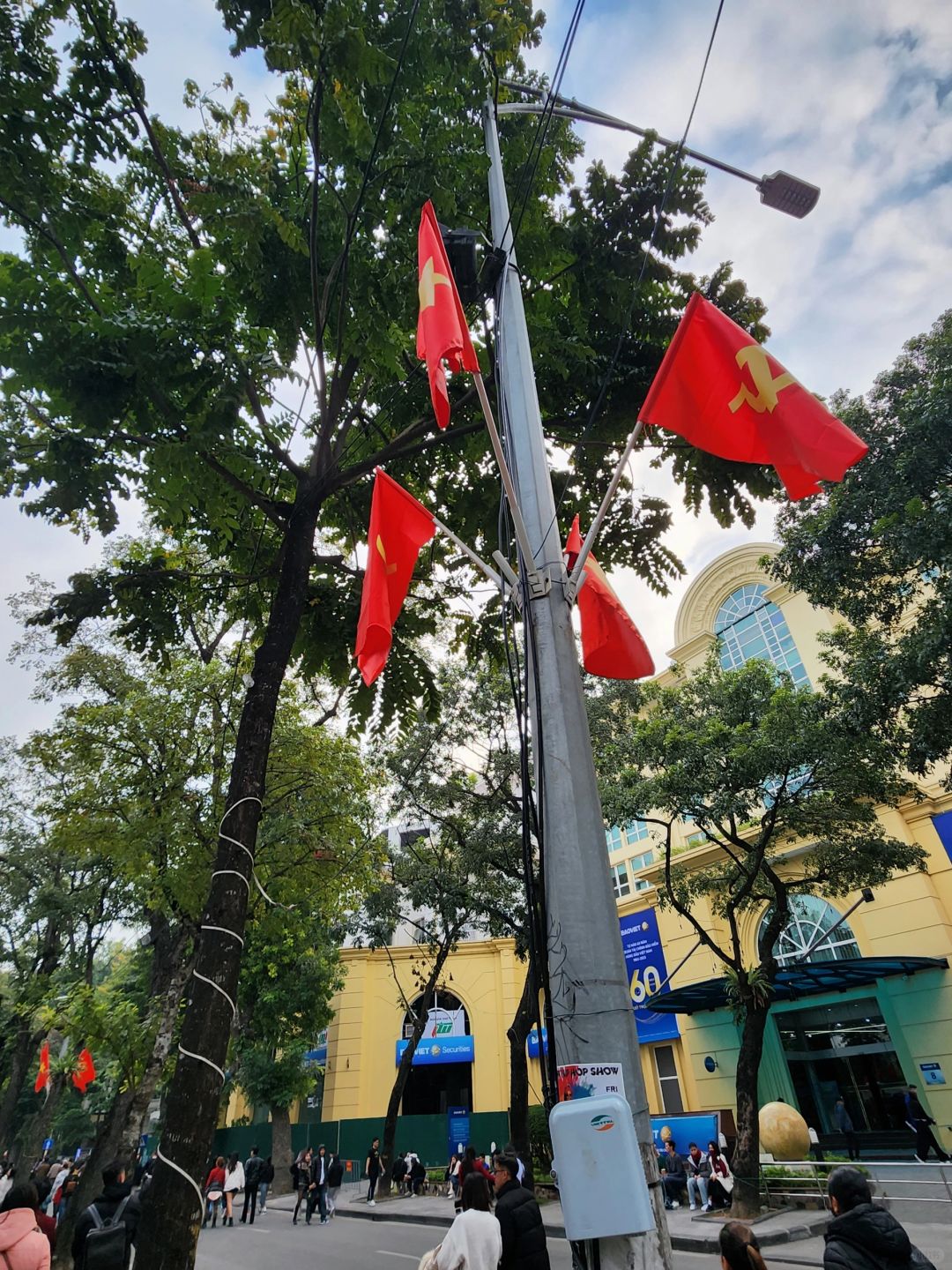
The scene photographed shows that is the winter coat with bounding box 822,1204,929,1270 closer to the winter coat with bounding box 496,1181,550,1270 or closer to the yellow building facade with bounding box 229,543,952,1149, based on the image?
the winter coat with bounding box 496,1181,550,1270

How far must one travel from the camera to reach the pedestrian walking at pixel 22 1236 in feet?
14.8

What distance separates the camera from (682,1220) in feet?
43.3

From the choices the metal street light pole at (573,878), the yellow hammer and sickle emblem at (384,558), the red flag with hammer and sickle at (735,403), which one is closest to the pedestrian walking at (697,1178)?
the metal street light pole at (573,878)

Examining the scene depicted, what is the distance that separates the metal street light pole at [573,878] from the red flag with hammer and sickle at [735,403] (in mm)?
882

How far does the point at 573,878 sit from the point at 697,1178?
15.4m

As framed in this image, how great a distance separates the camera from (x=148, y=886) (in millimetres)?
12539

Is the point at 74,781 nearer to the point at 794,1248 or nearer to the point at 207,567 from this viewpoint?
the point at 207,567

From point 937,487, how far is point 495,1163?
9.93 m

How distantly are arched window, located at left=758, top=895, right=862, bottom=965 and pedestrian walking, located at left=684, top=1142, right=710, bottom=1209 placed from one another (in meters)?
5.31

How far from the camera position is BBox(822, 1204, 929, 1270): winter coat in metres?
3.49

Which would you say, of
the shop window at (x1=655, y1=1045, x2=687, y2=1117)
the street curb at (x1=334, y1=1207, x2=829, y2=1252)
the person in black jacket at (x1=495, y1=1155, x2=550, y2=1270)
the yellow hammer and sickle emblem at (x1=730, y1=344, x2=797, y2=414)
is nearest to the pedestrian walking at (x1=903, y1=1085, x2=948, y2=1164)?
the street curb at (x1=334, y1=1207, x2=829, y2=1252)

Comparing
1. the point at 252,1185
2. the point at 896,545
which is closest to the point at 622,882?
the point at 252,1185

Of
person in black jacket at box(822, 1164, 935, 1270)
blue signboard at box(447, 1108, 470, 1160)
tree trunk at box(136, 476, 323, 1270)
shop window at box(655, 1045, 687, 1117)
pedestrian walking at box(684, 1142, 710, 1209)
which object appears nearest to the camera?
person in black jacket at box(822, 1164, 935, 1270)

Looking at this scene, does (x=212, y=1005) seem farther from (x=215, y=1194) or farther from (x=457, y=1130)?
(x=457, y=1130)
